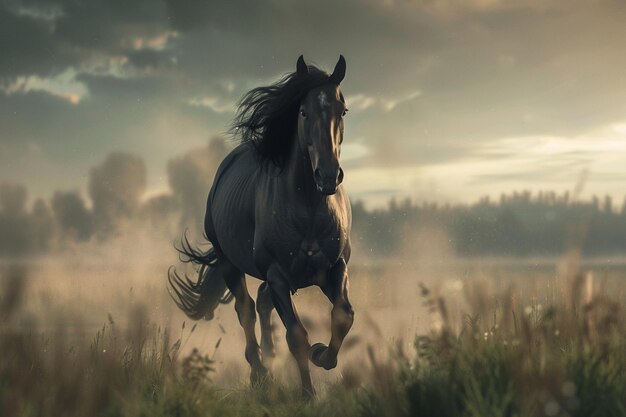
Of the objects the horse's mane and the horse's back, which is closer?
the horse's mane

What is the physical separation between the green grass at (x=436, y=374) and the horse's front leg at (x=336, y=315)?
0.98 m

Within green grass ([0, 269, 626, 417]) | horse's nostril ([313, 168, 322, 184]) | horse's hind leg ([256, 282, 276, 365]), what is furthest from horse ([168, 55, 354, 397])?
green grass ([0, 269, 626, 417])

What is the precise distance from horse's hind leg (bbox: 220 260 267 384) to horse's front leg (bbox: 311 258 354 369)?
1.28m

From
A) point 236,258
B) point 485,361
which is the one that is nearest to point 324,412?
point 485,361

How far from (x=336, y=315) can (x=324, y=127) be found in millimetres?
1689

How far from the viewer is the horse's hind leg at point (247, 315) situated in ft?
27.4

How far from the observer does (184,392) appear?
4.64m

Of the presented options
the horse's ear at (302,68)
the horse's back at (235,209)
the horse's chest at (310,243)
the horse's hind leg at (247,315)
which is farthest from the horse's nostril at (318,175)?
the horse's hind leg at (247,315)

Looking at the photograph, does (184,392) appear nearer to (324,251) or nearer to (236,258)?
(324,251)

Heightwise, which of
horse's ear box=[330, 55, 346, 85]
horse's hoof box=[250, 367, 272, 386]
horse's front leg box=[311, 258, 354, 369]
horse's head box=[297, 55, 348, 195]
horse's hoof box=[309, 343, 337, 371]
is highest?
horse's ear box=[330, 55, 346, 85]

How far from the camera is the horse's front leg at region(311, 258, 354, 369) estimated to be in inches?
258

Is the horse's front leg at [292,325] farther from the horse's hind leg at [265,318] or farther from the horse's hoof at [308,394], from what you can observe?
the horse's hind leg at [265,318]

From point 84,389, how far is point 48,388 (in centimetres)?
47

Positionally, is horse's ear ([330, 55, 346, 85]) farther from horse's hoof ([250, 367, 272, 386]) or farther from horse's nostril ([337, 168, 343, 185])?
horse's hoof ([250, 367, 272, 386])
